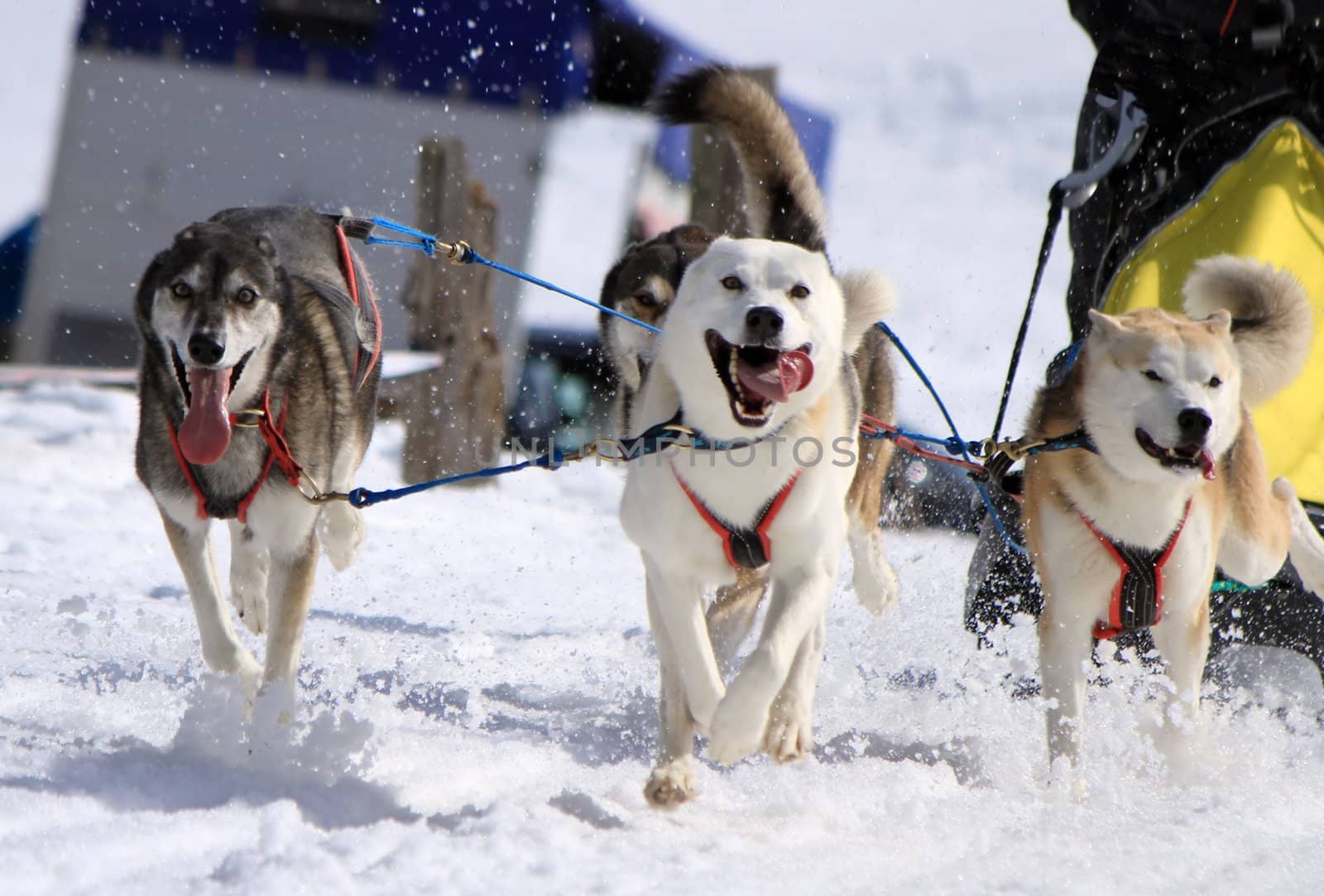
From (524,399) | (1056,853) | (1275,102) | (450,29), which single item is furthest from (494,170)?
(1056,853)

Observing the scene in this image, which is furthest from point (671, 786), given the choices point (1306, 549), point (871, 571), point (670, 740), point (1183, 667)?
point (1306, 549)

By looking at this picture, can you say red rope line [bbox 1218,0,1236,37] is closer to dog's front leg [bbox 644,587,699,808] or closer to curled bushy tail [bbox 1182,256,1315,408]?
curled bushy tail [bbox 1182,256,1315,408]

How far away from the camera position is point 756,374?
2.14 metres

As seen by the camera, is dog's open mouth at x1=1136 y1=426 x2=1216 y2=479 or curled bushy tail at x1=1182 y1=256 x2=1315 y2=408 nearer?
dog's open mouth at x1=1136 y1=426 x2=1216 y2=479

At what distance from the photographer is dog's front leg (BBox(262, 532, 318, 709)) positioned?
2.55 metres

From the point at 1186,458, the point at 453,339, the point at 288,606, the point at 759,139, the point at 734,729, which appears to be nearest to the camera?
the point at 734,729

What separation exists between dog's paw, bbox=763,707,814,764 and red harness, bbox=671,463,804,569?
0.37 meters

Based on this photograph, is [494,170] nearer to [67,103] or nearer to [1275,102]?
[67,103]

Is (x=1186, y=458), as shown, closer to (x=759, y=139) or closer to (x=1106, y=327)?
(x=1106, y=327)

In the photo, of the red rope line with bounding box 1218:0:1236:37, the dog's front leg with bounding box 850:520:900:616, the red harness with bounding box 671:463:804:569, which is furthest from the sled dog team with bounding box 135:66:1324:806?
the red rope line with bounding box 1218:0:1236:37

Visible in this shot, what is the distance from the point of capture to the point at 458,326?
683 centimetres

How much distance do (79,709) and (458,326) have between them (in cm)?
449

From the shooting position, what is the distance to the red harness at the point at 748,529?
2.22 meters

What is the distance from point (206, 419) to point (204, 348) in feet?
0.51
